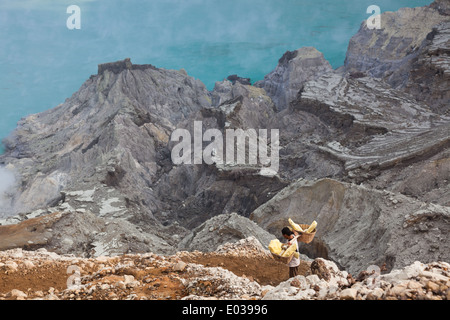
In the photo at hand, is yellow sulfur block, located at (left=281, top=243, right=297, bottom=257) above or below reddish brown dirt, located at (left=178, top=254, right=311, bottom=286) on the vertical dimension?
above

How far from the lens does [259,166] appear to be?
2488 cm

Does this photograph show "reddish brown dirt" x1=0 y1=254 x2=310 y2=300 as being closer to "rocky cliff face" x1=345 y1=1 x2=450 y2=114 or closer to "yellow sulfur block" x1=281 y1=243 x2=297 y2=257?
"yellow sulfur block" x1=281 y1=243 x2=297 y2=257

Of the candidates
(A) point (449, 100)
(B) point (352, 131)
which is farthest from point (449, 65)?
(B) point (352, 131)

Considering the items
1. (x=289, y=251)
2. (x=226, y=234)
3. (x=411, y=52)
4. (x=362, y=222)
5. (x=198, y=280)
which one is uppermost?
(x=411, y=52)

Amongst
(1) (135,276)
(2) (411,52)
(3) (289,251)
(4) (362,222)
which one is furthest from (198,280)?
(2) (411,52)

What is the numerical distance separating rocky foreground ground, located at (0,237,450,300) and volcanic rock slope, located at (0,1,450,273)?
4.02 meters

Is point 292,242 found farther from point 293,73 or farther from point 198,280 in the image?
point 293,73

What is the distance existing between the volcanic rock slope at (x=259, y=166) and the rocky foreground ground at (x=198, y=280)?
4.02m

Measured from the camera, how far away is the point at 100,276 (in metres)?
5.85

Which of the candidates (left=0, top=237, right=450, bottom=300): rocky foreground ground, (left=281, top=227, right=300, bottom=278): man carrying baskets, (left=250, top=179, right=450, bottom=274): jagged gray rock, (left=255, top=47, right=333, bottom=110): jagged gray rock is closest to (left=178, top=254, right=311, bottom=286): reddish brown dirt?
(left=0, top=237, right=450, bottom=300): rocky foreground ground

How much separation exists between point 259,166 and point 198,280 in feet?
64.8

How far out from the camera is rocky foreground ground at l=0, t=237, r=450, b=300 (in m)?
4.06

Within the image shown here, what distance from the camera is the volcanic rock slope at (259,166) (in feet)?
38.3
